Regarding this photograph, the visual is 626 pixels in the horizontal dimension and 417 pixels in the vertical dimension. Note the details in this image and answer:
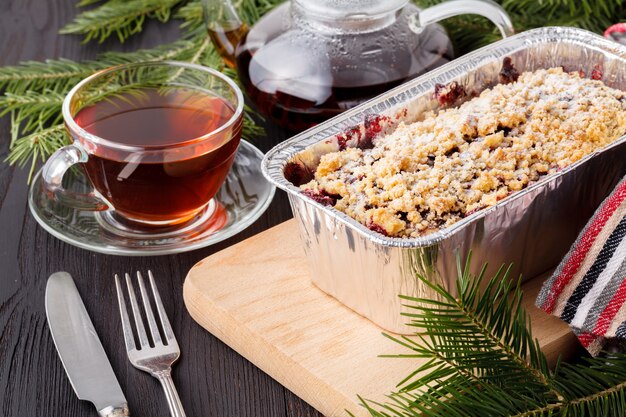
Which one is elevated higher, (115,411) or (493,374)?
(493,374)

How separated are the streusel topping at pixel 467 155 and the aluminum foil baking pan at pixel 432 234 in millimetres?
33

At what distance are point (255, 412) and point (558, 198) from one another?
472mm

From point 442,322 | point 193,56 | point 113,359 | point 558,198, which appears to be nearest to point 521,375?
point 442,322

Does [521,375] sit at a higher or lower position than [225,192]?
higher

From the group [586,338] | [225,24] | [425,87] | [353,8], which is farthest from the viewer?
[225,24]

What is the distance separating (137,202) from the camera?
1.38 meters

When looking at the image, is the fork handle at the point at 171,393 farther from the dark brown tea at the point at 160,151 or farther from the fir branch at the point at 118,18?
the fir branch at the point at 118,18

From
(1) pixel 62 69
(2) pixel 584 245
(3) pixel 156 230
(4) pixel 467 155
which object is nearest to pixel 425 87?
(4) pixel 467 155

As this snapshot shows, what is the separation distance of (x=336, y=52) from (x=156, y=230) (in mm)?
410

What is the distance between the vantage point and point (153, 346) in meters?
1.22

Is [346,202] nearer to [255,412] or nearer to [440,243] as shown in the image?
[440,243]

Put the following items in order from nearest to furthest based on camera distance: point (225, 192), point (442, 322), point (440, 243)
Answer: point (442, 322) → point (440, 243) → point (225, 192)

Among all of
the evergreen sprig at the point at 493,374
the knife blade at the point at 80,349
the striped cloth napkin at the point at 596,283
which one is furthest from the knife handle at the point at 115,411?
A: the striped cloth napkin at the point at 596,283

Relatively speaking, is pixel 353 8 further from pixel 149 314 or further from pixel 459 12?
pixel 149 314
